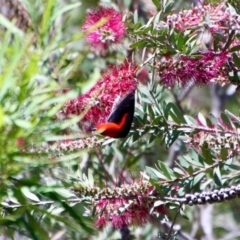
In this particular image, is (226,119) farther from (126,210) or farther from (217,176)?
(126,210)

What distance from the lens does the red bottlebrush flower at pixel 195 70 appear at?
1.61 m

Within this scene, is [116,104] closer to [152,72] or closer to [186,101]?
[152,72]

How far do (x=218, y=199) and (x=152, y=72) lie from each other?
305mm

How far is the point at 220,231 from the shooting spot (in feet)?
11.2

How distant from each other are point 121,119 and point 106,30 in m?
0.31

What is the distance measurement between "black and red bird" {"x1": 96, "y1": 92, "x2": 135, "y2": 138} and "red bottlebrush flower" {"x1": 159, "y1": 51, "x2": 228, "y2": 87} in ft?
0.49

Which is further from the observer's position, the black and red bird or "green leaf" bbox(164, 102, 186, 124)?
"green leaf" bbox(164, 102, 186, 124)

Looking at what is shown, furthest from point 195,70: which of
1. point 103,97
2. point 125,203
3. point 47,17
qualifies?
point 47,17

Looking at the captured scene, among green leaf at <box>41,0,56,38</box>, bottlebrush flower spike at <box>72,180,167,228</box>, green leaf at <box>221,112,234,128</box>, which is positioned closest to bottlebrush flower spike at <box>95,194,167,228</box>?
bottlebrush flower spike at <box>72,180,167,228</box>

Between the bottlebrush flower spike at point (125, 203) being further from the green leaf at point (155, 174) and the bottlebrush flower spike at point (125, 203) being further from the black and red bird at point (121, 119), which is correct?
the black and red bird at point (121, 119)

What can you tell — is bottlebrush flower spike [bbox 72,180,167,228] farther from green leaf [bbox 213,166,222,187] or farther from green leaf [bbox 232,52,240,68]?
green leaf [bbox 232,52,240,68]

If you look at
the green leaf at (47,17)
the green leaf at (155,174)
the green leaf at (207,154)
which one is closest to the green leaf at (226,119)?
the green leaf at (207,154)

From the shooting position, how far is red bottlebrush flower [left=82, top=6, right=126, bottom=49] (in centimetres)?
168

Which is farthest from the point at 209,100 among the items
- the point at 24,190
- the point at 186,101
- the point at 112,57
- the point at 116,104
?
the point at 24,190
